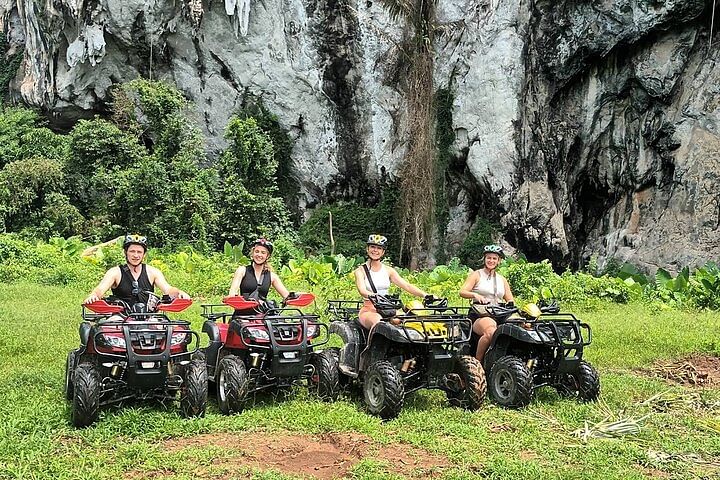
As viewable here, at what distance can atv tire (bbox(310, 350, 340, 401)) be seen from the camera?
5672 millimetres

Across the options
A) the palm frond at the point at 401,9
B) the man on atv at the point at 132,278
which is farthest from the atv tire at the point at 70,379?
the palm frond at the point at 401,9

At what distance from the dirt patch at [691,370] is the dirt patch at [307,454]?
372 cm

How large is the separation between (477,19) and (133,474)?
16.4 metres

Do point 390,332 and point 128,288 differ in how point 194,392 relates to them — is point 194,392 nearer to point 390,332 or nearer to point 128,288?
point 128,288

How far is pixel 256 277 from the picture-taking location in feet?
19.2

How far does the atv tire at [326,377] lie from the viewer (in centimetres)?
567

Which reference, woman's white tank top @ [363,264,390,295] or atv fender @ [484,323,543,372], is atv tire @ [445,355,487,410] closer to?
atv fender @ [484,323,543,372]

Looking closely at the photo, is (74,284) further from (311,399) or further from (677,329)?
(677,329)

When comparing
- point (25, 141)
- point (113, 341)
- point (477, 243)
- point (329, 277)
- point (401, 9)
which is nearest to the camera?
point (113, 341)

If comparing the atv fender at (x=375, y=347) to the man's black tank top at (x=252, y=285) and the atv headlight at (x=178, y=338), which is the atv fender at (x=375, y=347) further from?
the atv headlight at (x=178, y=338)

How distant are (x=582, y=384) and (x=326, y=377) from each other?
212cm

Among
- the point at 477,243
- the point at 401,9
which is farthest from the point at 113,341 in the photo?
the point at 401,9

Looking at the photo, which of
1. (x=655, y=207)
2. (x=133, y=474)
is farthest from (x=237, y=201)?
(x=133, y=474)

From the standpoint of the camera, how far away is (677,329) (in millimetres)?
9305
